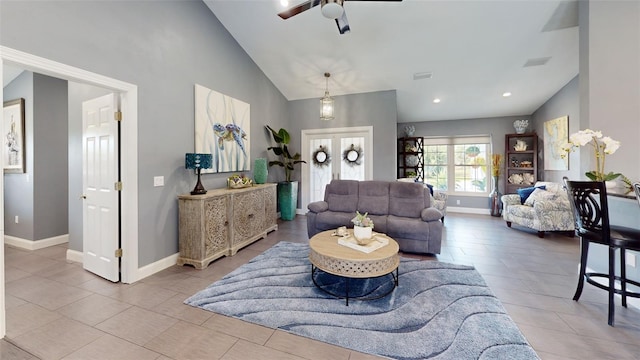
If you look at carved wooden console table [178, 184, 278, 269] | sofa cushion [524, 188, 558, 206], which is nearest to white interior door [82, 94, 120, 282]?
carved wooden console table [178, 184, 278, 269]

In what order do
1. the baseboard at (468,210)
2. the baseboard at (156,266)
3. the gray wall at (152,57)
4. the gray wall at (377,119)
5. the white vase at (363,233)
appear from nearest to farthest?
the gray wall at (152,57) < the white vase at (363,233) < the baseboard at (156,266) < the gray wall at (377,119) < the baseboard at (468,210)

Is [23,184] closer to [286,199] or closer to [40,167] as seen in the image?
[40,167]

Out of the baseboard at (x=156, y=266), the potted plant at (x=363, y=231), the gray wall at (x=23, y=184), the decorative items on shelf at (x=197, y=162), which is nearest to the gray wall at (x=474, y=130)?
the potted plant at (x=363, y=231)

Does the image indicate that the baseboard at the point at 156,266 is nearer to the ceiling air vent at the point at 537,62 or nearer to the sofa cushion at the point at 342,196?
the sofa cushion at the point at 342,196

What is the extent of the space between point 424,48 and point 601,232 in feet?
11.2

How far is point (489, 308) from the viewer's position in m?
2.16

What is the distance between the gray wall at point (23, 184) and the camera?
12.4ft

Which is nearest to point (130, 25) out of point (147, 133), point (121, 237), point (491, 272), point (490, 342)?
point (147, 133)

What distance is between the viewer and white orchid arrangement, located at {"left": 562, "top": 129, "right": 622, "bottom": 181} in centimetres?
226

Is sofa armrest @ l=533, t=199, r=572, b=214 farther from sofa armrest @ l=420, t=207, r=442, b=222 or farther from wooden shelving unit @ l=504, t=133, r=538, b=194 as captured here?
sofa armrest @ l=420, t=207, r=442, b=222

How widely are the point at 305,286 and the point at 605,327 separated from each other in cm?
257

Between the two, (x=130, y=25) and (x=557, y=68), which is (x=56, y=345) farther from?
(x=557, y=68)

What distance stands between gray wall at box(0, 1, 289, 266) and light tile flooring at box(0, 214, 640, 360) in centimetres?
64

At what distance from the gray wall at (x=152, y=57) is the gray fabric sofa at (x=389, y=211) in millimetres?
1920
